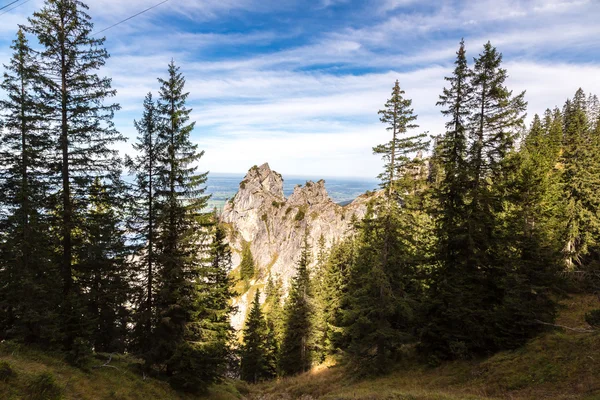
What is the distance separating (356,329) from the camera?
70.7 feet

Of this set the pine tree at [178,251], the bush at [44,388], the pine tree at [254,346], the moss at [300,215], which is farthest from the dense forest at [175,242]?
the moss at [300,215]

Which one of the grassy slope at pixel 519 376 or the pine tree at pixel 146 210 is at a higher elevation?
the pine tree at pixel 146 210

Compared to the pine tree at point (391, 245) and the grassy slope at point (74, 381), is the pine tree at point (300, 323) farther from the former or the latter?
the grassy slope at point (74, 381)

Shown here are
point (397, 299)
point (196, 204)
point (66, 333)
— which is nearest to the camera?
point (66, 333)

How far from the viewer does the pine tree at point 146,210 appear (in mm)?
17281

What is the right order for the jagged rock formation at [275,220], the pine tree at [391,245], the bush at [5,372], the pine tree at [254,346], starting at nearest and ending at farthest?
the bush at [5,372]
the pine tree at [391,245]
the pine tree at [254,346]
the jagged rock formation at [275,220]

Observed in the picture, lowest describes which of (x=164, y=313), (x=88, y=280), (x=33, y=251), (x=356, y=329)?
(x=356, y=329)

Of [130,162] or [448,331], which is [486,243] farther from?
[130,162]

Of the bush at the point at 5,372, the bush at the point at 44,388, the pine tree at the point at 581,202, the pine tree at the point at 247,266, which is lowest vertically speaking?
the pine tree at the point at 247,266

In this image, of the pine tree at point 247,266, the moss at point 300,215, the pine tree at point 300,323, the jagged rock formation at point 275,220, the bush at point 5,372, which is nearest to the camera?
the bush at point 5,372

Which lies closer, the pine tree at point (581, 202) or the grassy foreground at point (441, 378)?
the grassy foreground at point (441, 378)

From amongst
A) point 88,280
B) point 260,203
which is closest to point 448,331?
point 88,280

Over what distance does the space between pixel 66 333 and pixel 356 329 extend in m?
16.6

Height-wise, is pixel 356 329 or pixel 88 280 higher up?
pixel 88 280
